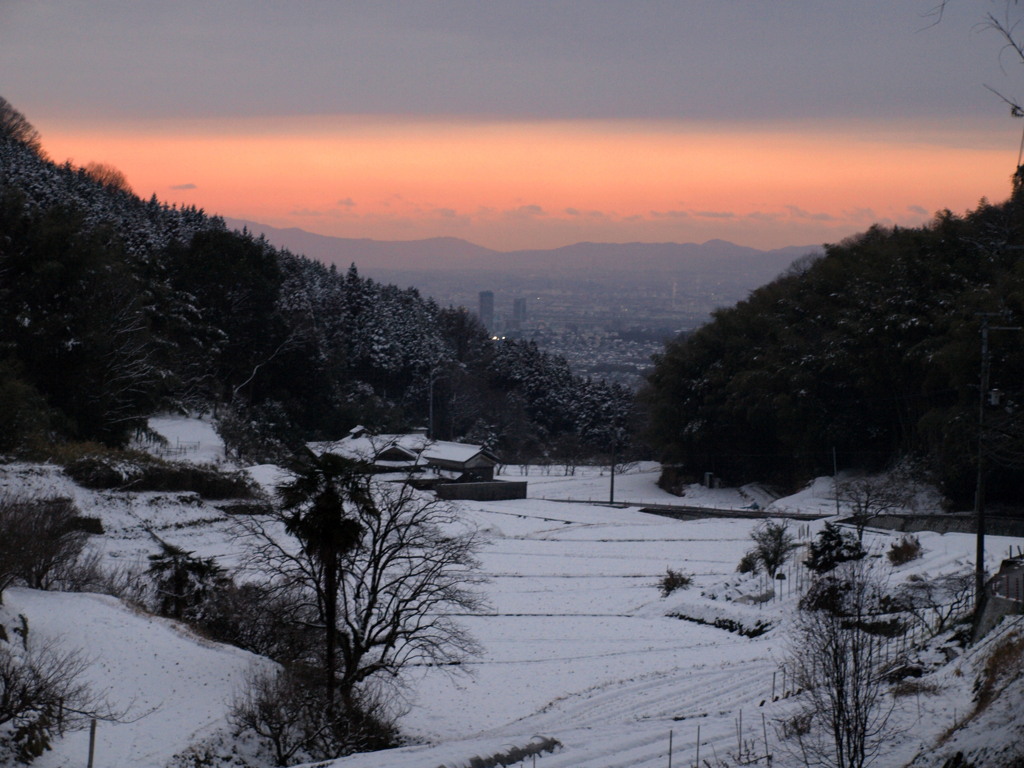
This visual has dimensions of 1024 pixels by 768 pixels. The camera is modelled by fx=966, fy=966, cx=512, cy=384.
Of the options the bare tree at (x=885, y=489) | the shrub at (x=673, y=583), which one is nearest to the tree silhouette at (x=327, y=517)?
the shrub at (x=673, y=583)

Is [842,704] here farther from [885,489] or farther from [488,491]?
[488,491]

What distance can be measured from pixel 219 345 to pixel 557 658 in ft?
142

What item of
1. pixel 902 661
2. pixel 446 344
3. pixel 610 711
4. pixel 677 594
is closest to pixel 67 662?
pixel 610 711

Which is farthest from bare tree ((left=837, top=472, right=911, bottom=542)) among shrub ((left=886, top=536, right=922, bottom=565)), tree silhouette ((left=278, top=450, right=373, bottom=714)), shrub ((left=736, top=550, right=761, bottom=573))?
tree silhouette ((left=278, top=450, right=373, bottom=714))

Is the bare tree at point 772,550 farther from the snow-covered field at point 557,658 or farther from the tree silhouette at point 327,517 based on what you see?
the tree silhouette at point 327,517

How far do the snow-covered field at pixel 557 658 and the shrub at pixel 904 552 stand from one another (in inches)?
13.8

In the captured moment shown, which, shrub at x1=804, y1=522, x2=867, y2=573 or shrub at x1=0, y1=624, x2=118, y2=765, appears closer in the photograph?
shrub at x1=0, y1=624, x2=118, y2=765

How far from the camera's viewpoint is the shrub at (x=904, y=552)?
26969mm

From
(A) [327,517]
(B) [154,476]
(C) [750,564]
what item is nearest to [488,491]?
(B) [154,476]

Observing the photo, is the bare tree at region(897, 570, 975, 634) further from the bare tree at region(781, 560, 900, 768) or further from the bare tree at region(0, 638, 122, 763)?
the bare tree at region(0, 638, 122, 763)

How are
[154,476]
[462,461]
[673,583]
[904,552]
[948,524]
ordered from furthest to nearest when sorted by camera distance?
[462,461] → [154,476] → [948,524] → [673,583] → [904,552]

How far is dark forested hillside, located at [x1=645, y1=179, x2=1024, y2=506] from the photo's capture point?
3791 centimetres

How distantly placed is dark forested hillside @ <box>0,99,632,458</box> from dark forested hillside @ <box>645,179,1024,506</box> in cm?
2149

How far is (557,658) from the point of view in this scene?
22.1 meters
